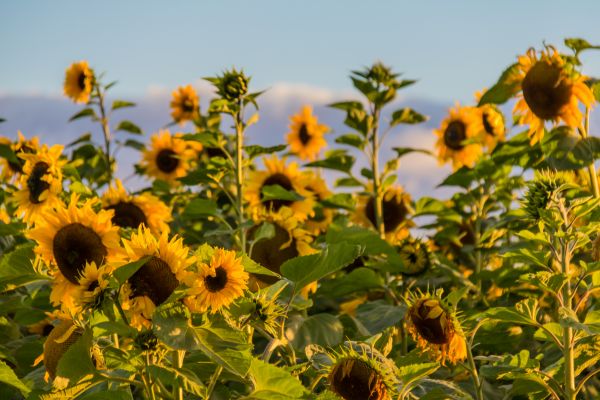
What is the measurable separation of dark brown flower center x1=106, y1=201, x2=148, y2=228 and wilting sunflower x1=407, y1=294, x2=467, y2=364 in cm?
173

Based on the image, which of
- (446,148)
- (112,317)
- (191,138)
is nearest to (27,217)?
(191,138)

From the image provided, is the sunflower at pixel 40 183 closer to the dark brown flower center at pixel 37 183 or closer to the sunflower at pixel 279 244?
the dark brown flower center at pixel 37 183

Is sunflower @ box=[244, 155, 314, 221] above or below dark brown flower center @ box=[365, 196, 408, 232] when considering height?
above

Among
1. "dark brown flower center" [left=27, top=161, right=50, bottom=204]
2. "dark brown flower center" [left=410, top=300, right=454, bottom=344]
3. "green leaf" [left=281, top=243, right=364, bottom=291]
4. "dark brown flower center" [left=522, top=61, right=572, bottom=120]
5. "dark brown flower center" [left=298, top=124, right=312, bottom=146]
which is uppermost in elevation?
"dark brown flower center" [left=522, top=61, right=572, bottom=120]

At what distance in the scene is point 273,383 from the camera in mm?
2111

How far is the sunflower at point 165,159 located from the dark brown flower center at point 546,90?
3373mm

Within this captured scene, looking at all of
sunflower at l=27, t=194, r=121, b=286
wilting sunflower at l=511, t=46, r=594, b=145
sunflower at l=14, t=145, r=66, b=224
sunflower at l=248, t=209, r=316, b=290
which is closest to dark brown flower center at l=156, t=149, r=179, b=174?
sunflower at l=14, t=145, r=66, b=224

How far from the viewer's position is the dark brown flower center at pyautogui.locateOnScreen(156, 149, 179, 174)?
21.5 feet

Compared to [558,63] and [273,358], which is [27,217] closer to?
[273,358]

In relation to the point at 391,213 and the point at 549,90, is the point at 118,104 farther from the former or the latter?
the point at 549,90

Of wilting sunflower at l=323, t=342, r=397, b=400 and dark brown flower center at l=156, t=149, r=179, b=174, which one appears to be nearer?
wilting sunflower at l=323, t=342, r=397, b=400

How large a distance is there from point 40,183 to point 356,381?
2164 mm

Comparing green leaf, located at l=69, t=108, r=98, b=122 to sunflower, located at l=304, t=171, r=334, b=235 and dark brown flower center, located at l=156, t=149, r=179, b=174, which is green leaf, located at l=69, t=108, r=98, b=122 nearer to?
dark brown flower center, located at l=156, t=149, r=179, b=174

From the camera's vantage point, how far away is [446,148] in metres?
6.07
